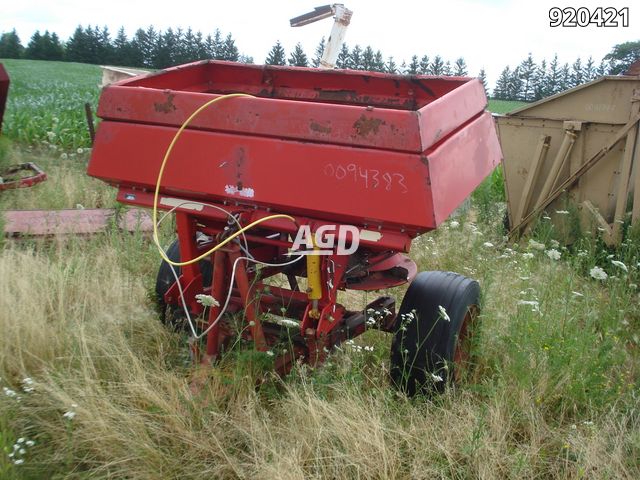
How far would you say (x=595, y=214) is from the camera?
6242 millimetres

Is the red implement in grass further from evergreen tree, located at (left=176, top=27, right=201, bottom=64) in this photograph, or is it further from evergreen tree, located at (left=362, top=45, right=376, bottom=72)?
evergreen tree, located at (left=176, top=27, right=201, bottom=64)

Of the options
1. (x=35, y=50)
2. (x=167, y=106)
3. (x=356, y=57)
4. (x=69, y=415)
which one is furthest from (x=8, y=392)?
(x=35, y=50)

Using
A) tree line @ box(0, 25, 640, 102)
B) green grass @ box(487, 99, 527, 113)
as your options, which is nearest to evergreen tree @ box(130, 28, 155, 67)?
tree line @ box(0, 25, 640, 102)

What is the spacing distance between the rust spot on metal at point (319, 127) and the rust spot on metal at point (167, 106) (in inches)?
28.4

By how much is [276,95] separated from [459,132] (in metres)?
1.62

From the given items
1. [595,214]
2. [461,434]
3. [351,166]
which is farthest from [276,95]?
[595,214]

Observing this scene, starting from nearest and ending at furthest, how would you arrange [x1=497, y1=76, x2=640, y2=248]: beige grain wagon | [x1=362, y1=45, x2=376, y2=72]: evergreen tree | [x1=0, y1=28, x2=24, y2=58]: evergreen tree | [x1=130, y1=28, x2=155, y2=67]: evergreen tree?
[x1=497, y1=76, x2=640, y2=248]: beige grain wagon
[x1=362, y1=45, x2=376, y2=72]: evergreen tree
[x1=130, y1=28, x2=155, y2=67]: evergreen tree
[x1=0, y1=28, x2=24, y2=58]: evergreen tree

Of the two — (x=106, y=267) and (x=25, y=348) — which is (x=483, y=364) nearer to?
(x=25, y=348)

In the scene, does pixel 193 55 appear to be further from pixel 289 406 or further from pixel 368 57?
pixel 289 406

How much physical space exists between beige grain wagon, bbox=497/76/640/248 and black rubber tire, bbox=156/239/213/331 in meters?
3.80

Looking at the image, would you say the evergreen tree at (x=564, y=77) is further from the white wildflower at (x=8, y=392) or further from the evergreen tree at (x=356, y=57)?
the white wildflower at (x=8, y=392)

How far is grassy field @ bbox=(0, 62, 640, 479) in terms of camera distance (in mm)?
2613

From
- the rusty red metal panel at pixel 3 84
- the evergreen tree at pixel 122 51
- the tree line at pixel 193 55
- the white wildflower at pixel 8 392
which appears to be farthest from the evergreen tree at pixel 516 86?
the white wildflower at pixel 8 392

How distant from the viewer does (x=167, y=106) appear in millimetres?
3125
